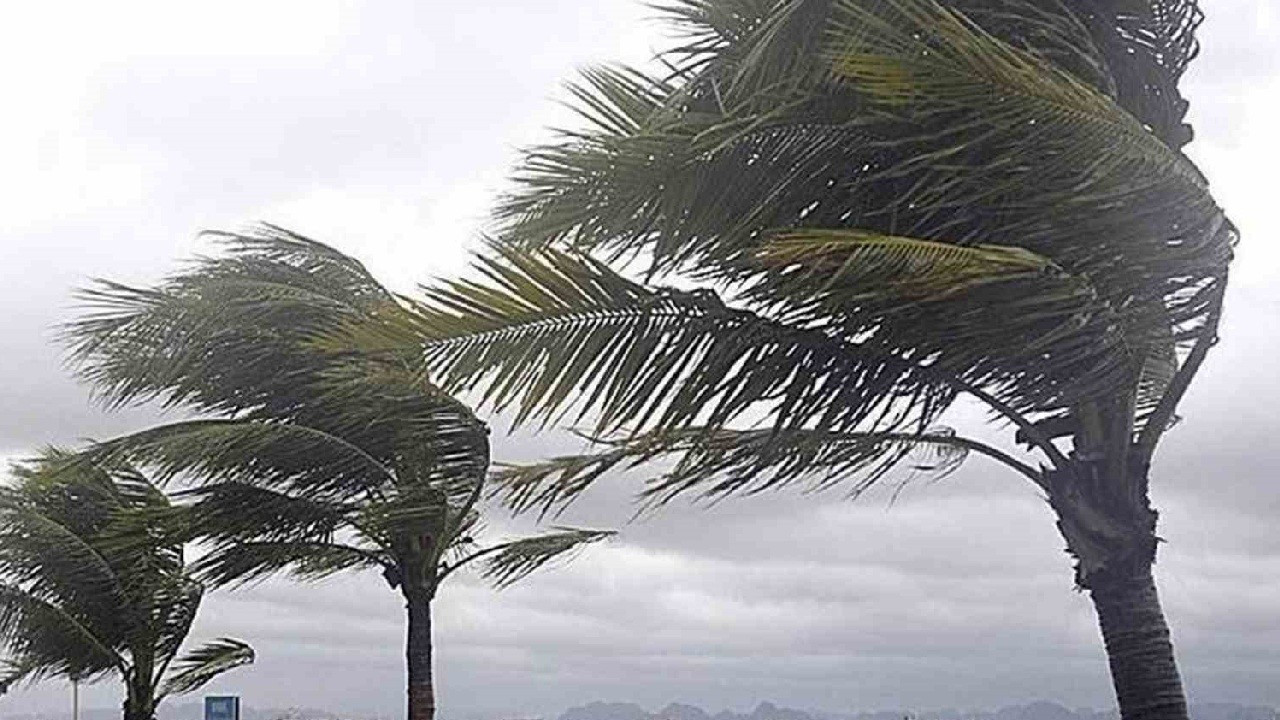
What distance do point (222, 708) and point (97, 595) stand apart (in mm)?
1669

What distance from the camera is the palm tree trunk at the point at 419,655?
1262cm

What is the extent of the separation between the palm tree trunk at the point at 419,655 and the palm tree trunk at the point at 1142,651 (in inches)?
275

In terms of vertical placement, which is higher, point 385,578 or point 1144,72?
point 1144,72

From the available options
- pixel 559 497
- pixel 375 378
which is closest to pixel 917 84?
pixel 559 497

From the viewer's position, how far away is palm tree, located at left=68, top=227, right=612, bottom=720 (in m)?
11.6

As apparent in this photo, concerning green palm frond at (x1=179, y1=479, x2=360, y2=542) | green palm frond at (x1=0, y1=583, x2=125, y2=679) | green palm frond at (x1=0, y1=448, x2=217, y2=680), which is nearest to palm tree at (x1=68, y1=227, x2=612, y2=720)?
green palm frond at (x1=179, y1=479, x2=360, y2=542)

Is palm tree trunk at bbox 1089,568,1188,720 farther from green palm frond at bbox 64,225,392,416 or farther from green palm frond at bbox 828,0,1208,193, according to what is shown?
green palm frond at bbox 64,225,392,416

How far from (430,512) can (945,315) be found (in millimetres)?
6283

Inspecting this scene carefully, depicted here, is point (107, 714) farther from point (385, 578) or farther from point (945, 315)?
point (945, 315)

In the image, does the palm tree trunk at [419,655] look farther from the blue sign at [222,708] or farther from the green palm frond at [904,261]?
the green palm frond at [904,261]

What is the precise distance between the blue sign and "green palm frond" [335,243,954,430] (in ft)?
33.1

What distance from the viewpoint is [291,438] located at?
1174 cm

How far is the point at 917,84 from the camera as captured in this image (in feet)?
18.5

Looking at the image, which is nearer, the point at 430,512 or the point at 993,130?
the point at 993,130
